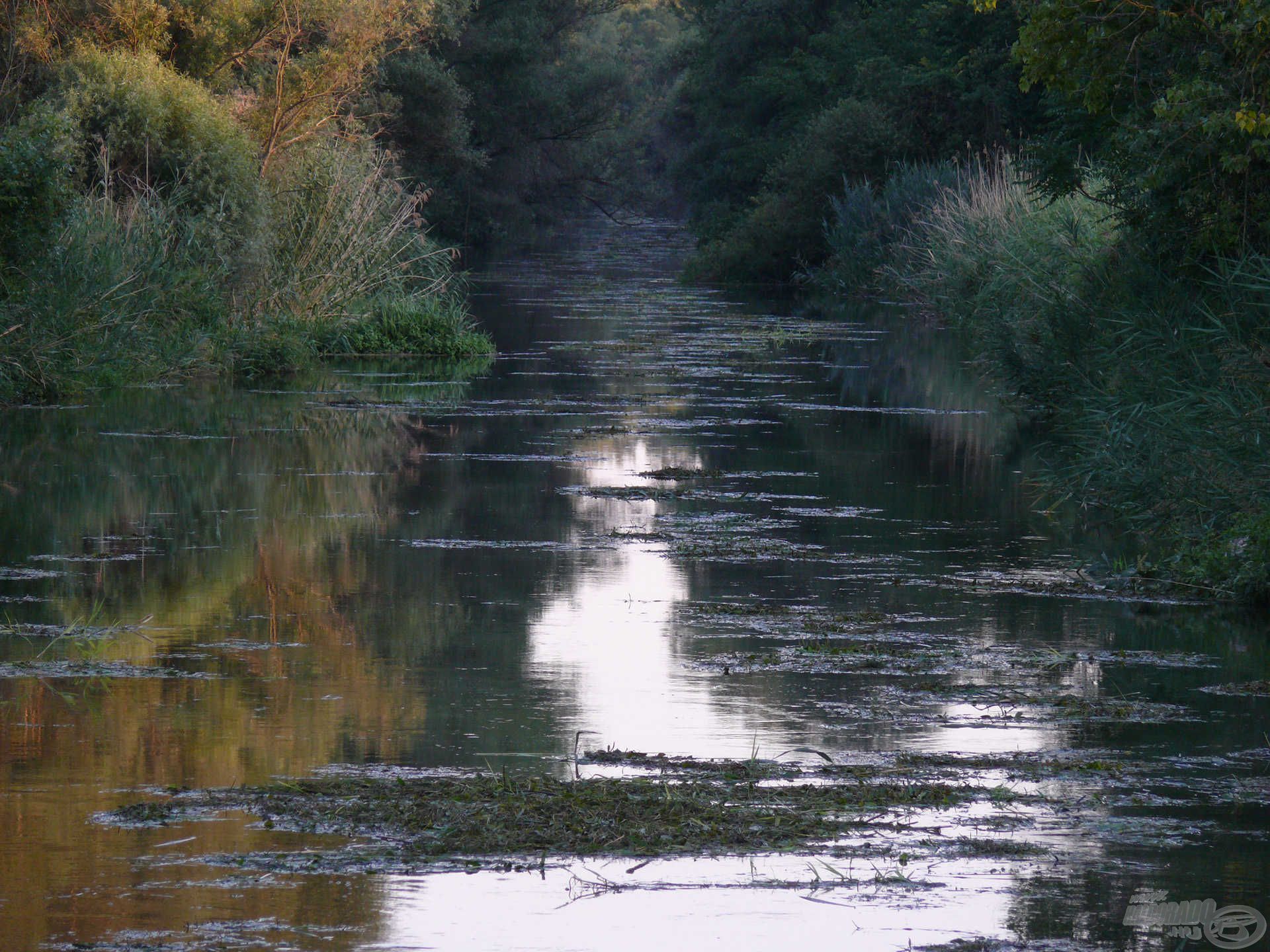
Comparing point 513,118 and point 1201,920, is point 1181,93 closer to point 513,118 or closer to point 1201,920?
point 1201,920

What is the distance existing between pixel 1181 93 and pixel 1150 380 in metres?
2.42

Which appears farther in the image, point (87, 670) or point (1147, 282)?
point (1147, 282)

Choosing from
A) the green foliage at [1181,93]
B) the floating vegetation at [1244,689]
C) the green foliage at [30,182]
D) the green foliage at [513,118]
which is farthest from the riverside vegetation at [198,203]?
the green foliage at [513,118]

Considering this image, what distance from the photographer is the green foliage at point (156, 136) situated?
25.7 m

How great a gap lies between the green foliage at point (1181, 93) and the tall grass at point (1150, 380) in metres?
0.49

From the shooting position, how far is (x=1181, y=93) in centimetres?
1248

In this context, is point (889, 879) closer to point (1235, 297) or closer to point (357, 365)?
point (1235, 297)

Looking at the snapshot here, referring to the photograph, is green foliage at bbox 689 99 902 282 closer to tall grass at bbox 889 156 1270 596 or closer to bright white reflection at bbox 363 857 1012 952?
tall grass at bbox 889 156 1270 596

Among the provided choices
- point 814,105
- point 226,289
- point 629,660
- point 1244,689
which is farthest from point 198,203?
point 814,105

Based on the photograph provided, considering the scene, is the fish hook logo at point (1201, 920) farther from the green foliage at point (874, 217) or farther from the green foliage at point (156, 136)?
the green foliage at point (874, 217)

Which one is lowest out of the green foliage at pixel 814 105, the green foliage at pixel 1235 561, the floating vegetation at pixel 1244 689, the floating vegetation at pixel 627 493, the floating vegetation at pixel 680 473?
the floating vegetation at pixel 1244 689

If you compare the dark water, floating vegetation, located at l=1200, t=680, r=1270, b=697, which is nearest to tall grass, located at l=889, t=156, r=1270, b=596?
the dark water

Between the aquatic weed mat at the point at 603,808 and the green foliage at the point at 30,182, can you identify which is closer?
the aquatic weed mat at the point at 603,808

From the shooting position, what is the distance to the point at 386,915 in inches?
212
